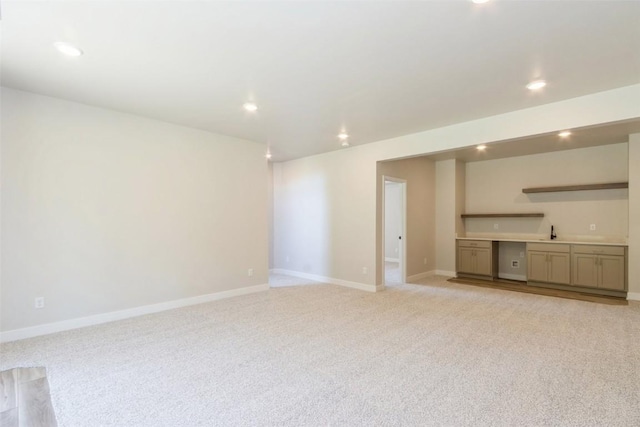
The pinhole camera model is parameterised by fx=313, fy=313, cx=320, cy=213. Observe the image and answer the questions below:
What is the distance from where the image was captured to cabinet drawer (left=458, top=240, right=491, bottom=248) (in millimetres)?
6258

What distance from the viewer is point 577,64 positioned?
8.74 ft

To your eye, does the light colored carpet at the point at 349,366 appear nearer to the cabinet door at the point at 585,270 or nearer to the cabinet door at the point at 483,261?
the cabinet door at the point at 585,270

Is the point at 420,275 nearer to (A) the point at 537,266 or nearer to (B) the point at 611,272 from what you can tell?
(A) the point at 537,266

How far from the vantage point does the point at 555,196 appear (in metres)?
5.95

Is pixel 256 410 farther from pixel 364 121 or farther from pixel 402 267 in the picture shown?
pixel 402 267

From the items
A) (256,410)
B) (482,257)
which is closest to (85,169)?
(256,410)

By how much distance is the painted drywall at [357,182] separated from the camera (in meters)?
3.38

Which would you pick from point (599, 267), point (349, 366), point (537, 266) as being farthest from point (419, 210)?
point (349, 366)

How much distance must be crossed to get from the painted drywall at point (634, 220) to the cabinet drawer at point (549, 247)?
0.78m

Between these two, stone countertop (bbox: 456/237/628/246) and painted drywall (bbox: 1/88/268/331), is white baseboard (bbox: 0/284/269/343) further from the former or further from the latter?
stone countertop (bbox: 456/237/628/246)

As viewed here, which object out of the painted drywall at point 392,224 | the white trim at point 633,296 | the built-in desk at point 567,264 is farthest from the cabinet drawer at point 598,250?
the painted drywall at point 392,224

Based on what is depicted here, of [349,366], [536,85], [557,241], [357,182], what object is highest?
[536,85]

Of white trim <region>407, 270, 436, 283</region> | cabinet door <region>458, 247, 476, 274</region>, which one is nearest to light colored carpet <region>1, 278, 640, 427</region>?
white trim <region>407, 270, 436, 283</region>

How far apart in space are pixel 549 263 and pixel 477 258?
120cm
